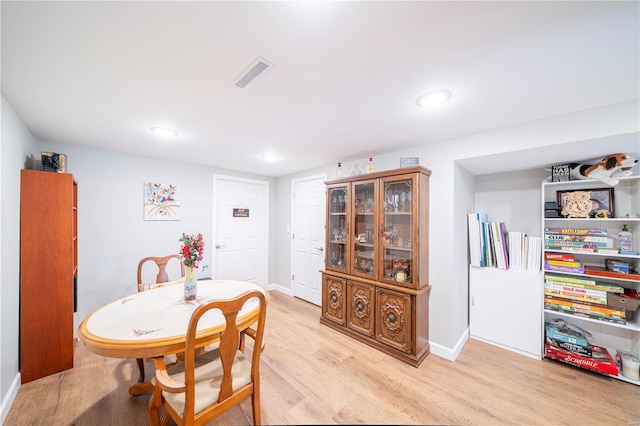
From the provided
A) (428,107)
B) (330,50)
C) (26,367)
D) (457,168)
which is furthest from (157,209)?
(457,168)

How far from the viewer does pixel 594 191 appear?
226 cm

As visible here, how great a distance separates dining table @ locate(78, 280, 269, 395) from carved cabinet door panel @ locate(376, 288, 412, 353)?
140 cm

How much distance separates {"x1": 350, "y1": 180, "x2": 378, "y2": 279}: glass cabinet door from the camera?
2.78 meters

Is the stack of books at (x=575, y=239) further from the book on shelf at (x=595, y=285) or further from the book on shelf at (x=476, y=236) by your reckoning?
the book on shelf at (x=476, y=236)

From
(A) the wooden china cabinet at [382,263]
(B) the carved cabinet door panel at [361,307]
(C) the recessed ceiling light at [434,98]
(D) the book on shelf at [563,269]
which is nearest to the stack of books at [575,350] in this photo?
(D) the book on shelf at [563,269]

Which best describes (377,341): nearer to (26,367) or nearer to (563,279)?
(563,279)

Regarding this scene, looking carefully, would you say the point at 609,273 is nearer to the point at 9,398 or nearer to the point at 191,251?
the point at 191,251

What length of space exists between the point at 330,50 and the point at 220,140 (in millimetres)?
1772

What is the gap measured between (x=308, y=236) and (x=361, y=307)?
1.62m

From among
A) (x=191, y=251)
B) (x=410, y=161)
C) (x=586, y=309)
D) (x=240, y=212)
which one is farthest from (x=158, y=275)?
(x=586, y=309)

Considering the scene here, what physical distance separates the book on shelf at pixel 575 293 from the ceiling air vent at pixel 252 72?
3.23 m

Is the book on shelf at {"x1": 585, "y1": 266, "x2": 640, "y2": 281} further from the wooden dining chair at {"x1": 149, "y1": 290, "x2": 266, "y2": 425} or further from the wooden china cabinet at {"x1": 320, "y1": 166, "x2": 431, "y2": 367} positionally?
the wooden dining chair at {"x1": 149, "y1": 290, "x2": 266, "y2": 425}

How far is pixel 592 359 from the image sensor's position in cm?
209

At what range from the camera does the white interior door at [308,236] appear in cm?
385
